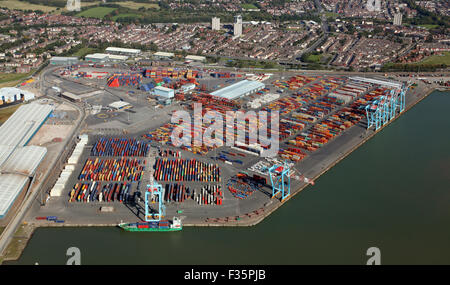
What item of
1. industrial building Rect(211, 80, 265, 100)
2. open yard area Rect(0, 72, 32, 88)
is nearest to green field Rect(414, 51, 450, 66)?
industrial building Rect(211, 80, 265, 100)

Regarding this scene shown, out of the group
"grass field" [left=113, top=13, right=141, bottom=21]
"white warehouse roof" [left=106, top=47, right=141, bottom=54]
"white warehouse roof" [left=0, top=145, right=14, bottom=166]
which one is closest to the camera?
"white warehouse roof" [left=0, top=145, right=14, bottom=166]

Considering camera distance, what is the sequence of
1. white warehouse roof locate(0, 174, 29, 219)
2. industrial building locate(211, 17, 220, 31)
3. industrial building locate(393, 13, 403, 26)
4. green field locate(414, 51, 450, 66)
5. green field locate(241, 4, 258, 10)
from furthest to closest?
1. green field locate(241, 4, 258, 10)
2. industrial building locate(393, 13, 403, 26)
3. industrial building locate(211, 17, 220, 31)
4. green field locate(414, 51, 450, 66)
5. white warehouse roof locate(0, 174, 29, 219)

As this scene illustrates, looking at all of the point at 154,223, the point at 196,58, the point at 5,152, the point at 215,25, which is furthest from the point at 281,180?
the point at 215,25

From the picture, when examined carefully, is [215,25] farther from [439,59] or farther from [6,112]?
[6,112]

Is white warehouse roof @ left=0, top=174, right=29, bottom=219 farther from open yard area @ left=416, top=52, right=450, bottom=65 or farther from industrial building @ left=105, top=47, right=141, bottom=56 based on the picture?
open yard area @ left=416, top=52, right=450, bottom=65

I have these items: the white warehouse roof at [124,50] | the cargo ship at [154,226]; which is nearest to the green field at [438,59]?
the white warehouse roof at [124,50]

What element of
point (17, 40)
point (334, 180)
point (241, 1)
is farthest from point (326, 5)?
point (334, 180)

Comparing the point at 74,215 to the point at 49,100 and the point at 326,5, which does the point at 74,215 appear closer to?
the point at 49,100
